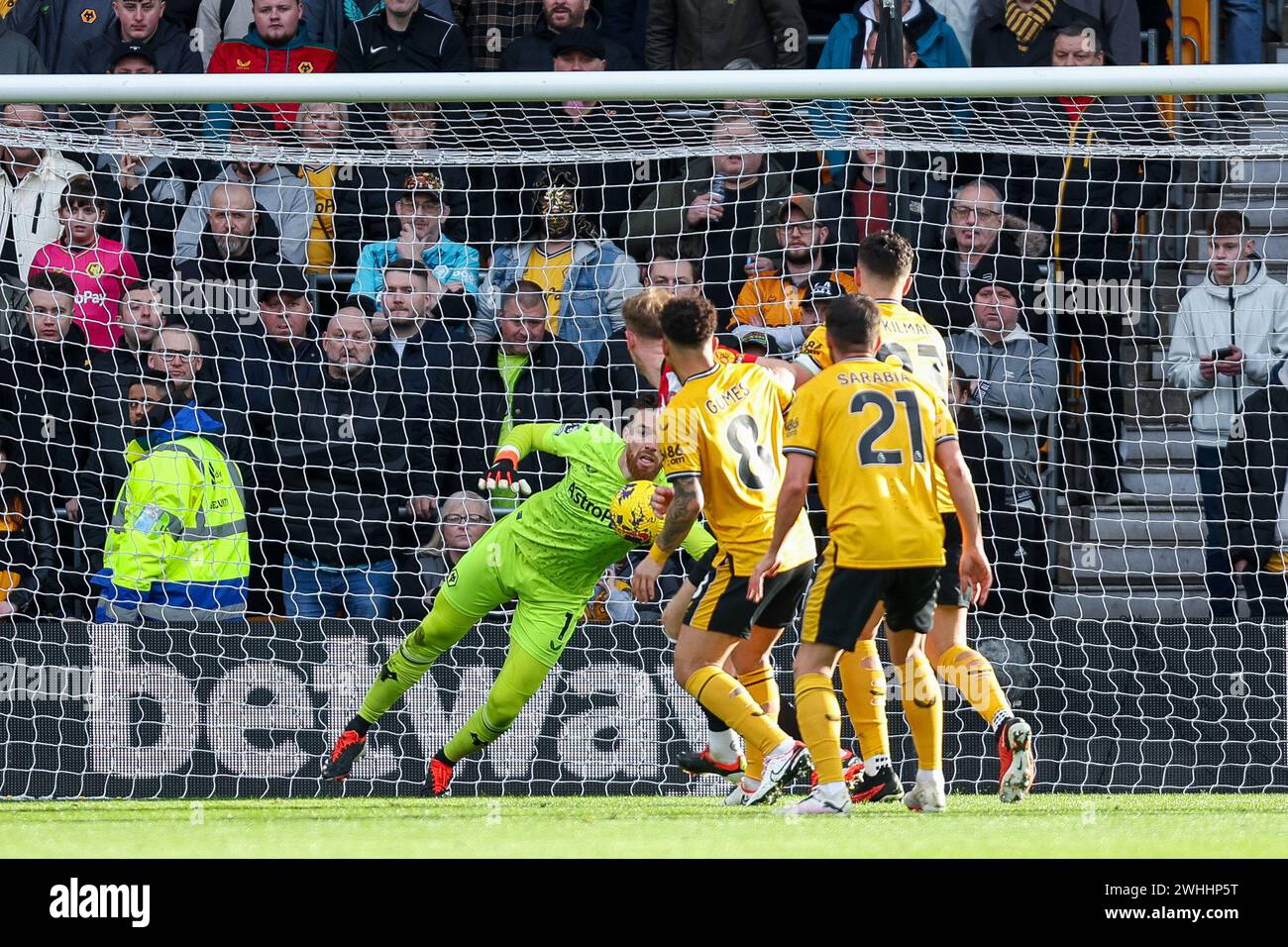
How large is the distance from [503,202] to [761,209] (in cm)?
139

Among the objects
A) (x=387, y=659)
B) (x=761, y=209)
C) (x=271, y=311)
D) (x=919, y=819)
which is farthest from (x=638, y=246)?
(x=919, y=819)

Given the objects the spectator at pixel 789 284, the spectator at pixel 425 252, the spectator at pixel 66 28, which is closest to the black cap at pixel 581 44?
the spectator at pixel 425 252

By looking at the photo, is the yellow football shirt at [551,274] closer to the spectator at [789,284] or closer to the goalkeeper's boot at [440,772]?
the spectator at [789,284]

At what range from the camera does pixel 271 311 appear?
8.76 metres

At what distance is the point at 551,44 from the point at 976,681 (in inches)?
183

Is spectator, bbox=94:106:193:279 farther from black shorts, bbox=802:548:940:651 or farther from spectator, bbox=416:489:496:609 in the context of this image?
black shorts, bbox=802:548:940:651

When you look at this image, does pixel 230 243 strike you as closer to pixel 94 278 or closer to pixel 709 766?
pixel 94 278

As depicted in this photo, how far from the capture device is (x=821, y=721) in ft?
20.4

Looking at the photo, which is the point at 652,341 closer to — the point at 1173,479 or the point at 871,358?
the point at 871,358

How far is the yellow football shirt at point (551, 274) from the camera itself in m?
8.72

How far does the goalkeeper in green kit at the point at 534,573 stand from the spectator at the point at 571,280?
1.42 metres

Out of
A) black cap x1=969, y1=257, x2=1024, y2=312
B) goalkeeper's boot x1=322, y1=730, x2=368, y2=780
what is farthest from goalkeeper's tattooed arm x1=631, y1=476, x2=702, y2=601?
black cap x1=969, y1=257, x2=1024, y2=312

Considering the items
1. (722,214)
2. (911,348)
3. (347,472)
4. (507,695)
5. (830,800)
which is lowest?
(830,800)

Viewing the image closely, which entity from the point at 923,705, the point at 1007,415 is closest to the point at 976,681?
the point at 923,705
